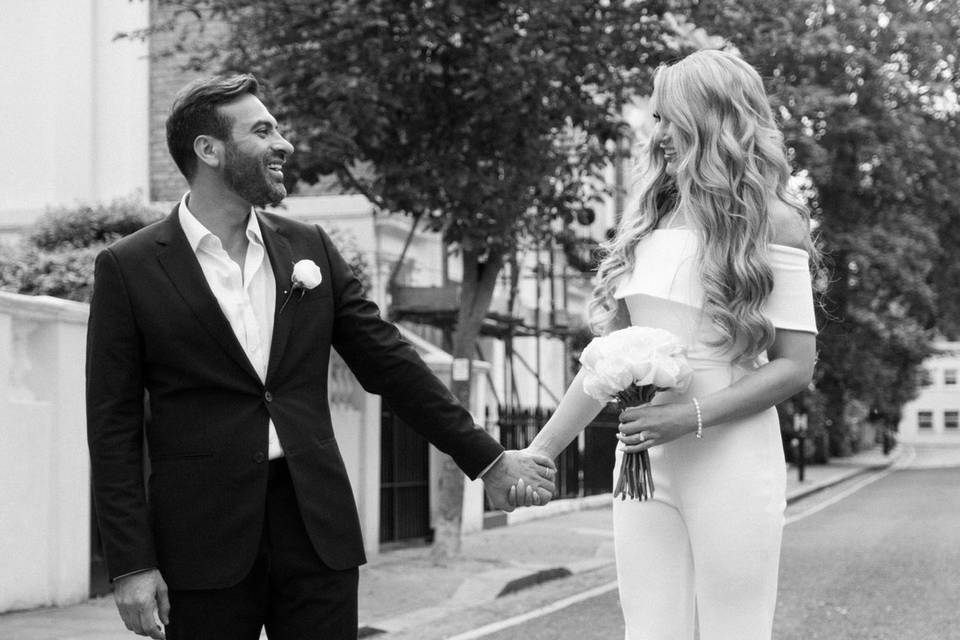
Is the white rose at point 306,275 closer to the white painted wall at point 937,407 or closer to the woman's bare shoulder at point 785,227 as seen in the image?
the woman's bare shoulder at point 785,227

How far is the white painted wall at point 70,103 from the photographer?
17688 mm

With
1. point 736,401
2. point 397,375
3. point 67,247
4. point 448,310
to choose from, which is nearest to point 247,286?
point 397,375

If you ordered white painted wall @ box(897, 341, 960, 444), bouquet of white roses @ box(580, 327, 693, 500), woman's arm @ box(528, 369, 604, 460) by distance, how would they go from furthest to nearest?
white painted wall @ box(897, 341, 960, 444), woman's arm @ box(528, 369, 604, 460), bouquet of white roses @ box(580, 327, 693, 500)

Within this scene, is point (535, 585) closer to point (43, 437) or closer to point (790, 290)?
point (43, 437)

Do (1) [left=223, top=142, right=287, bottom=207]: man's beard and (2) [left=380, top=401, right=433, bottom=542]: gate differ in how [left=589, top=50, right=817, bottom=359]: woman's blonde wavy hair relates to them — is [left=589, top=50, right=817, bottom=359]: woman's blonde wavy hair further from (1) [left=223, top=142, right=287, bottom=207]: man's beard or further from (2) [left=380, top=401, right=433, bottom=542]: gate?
(2) [left=380, top=401, right=433, bottom=542]: gate

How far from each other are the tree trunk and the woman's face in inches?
327

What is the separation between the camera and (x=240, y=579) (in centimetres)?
312

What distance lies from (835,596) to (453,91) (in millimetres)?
5090

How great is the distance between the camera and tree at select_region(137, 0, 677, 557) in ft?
35.8

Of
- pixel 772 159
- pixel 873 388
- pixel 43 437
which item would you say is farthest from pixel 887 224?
pixel 772 159

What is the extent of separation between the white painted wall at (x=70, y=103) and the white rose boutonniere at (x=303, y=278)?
15.0 m

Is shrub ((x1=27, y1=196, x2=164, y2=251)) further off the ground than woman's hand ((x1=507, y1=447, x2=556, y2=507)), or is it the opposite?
shrub ((x1=27, y1=196, x2=164, y2=251))

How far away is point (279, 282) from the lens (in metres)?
3.34

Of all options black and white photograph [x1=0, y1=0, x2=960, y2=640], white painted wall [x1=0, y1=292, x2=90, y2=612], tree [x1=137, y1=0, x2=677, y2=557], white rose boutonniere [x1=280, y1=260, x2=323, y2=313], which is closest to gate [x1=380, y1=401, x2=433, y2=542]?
black and white photograph [x1=0, y1=0, x2=960, y2=640]
